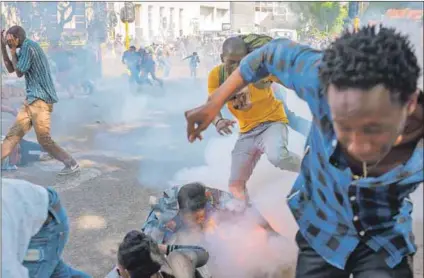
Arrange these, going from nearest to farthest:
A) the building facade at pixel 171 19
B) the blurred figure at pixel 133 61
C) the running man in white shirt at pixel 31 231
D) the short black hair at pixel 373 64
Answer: the short black hair at pixel 373 64, the running man in white shirt at pixel 31 231, the building facade at pixel 171 19, the blurred figure at pixel 133 61

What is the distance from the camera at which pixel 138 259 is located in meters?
2.27

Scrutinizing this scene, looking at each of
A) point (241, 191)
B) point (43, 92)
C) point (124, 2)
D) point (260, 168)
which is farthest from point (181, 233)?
point (124, 2)

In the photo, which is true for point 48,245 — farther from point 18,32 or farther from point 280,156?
point 18,32

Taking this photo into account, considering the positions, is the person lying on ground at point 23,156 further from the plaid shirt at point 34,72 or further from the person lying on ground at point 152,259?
the person lying on ground at point 152,259

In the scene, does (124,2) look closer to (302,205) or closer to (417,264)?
(417,264)

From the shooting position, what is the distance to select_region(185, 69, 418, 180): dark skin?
1.45 m

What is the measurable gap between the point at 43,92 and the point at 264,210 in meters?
2.23

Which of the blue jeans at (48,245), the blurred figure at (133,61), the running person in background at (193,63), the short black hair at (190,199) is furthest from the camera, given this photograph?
the running person in background at (193,63)

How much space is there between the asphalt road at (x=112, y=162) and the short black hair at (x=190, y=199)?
0.59m

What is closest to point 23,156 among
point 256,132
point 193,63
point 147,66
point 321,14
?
point 256,132

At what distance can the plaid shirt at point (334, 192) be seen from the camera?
1617 mm

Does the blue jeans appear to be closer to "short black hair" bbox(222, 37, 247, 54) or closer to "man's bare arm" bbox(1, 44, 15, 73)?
"short black hair" bbox(222, 37, 247, 54)

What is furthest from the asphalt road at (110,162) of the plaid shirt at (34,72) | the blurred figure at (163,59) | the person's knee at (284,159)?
the blurred figure at (163,59)

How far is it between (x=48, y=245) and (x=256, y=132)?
1.90 m
